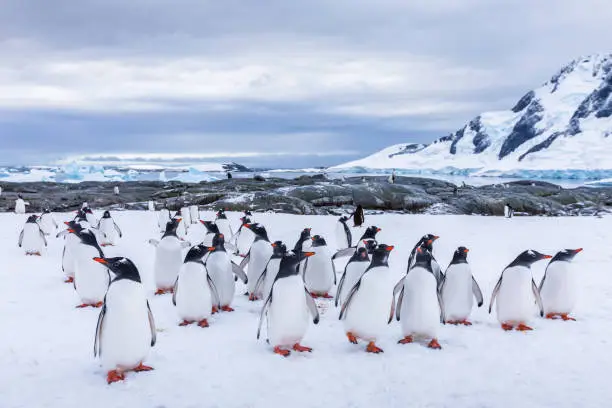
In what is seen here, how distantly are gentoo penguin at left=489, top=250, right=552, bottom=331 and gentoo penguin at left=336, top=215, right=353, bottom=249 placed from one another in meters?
6.39

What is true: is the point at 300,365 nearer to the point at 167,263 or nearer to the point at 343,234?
the point at 167,263

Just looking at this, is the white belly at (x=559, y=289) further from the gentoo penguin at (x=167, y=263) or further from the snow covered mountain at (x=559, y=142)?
the snow covered mountain at (x=559, y=142)

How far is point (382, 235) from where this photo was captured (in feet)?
51.2

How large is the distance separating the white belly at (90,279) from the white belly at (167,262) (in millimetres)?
930

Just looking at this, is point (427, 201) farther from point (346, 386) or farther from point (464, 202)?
point (346, 386)

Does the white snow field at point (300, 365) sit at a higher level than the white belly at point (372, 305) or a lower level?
lower

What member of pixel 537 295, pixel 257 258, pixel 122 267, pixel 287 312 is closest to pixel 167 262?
pixel 257 258

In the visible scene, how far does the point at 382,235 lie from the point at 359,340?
9.77m

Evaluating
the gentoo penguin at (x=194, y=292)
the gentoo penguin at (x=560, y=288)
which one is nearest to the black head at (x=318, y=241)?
the gentoo penguin at (x=194, y=292)

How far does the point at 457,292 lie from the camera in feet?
21.0

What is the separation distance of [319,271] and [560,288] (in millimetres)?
3227

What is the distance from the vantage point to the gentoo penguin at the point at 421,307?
5.67 meters

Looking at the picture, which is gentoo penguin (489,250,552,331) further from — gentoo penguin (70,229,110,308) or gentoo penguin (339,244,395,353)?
gentoo penguin (70,229,110,308)

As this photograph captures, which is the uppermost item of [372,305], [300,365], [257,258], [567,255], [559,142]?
[559,142]
